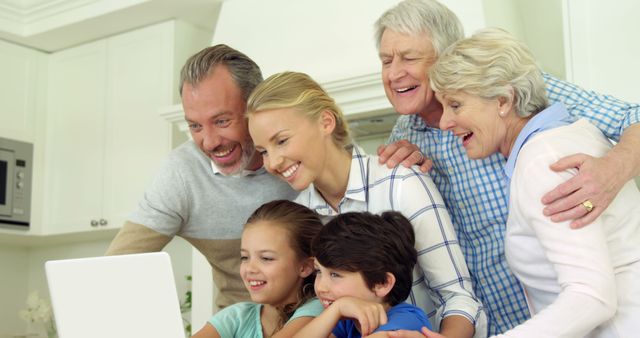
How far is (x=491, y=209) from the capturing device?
65.4 inches

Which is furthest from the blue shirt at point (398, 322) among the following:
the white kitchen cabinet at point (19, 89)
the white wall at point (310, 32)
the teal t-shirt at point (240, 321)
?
the white kitchen cabinet at point (19, 89)

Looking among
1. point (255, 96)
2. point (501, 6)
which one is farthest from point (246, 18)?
point (255, 96)

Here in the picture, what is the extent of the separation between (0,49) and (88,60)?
1.46ft

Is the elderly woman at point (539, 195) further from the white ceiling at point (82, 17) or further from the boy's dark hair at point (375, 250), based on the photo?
the white ceiling at point (82, 17)

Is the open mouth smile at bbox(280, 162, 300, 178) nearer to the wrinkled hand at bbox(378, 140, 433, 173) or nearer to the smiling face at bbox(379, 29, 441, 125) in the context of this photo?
the wrinkled hand at bbox(378, 140, 433, 173)

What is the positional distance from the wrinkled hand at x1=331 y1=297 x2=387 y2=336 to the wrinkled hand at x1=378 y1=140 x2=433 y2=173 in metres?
0.33

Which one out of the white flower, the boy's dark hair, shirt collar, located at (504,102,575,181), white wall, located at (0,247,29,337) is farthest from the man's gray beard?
white wall, located at (0,247,29,337)

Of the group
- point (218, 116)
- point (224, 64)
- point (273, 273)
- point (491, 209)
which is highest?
point (224, 64)

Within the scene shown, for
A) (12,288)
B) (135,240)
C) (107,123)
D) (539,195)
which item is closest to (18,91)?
(107,123)

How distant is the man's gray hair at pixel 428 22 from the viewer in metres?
1.72

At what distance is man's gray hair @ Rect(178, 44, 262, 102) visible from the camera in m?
1.88

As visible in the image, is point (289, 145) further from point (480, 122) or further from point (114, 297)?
point (114, 297)

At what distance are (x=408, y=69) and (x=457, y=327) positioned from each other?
56cm

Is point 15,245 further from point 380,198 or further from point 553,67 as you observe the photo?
point 380,198
